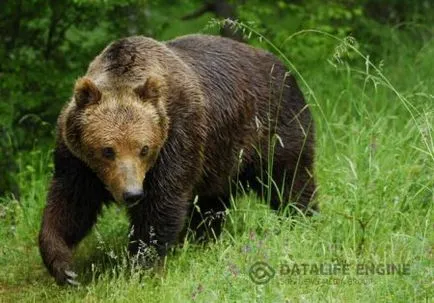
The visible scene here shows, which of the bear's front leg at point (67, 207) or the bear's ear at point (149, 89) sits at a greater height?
the bear's ear at point (149, 89)

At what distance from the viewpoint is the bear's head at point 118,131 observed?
5.82m

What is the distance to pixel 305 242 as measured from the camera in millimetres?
6078

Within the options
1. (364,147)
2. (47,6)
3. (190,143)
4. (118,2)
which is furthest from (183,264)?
(47,6)

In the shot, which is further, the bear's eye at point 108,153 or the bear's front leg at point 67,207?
the bear's front leg at point 67,207

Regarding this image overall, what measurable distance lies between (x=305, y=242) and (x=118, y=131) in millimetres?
1313

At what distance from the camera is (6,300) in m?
6.30

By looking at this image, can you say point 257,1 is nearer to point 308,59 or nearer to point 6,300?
point 308,59

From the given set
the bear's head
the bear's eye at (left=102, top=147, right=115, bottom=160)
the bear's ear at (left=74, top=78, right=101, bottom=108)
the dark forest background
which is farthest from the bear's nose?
the dark forest background

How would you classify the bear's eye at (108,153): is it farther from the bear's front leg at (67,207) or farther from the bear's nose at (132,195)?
the bear's front leg at (67,207)

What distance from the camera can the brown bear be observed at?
5.96m

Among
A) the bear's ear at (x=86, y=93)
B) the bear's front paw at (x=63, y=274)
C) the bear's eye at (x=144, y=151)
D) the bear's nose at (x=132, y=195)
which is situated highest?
the bear's ear at (x=86, y=93)

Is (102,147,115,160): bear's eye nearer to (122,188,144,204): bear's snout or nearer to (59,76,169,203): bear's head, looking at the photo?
(59,76,169,203): bear's head

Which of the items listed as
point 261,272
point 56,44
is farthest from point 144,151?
point 56,44

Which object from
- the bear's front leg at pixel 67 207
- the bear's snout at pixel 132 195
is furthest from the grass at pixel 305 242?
the bear's snout at pixel 132 195
